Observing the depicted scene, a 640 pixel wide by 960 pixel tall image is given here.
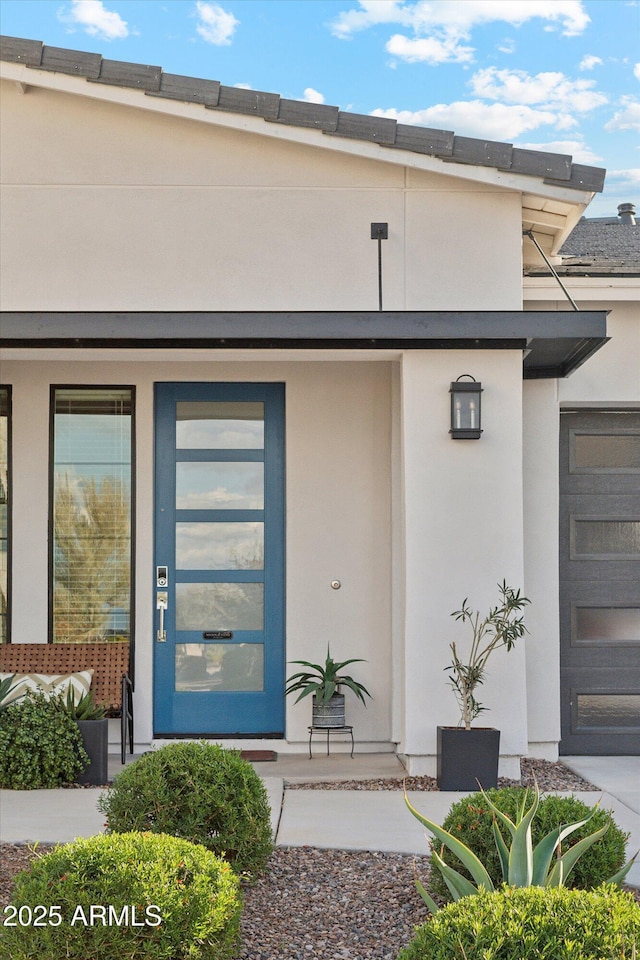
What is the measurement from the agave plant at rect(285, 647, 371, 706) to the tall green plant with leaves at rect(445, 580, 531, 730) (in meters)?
1.07

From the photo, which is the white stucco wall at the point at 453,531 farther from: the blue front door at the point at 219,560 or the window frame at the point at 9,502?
the window frame at the point at 9,502

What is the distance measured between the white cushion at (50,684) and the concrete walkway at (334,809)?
603 mm

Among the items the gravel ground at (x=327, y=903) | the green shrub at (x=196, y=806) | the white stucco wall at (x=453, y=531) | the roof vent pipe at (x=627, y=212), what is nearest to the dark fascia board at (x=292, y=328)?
the white stucco wall at (x=453, y=531)

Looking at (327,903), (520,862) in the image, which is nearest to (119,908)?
(520,862)

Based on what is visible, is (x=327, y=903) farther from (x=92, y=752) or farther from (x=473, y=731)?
(x=92, y=752)

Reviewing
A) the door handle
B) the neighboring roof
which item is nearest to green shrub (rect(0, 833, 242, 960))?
A: the door handle

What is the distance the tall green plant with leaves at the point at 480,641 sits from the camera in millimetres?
6508

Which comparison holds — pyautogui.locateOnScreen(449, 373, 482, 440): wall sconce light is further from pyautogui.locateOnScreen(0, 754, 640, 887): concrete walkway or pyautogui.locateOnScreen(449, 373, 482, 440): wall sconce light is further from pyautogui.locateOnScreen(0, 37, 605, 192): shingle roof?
pyautogui.locateOnScreen(0, 754, 640, 887): concrete walkway

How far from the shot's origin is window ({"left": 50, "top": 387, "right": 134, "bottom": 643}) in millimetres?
7918

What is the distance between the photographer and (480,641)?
6797mm

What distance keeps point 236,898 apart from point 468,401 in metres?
4.05

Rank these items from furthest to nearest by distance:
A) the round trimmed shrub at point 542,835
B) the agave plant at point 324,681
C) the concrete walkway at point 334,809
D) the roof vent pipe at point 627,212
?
the roof vent pipe at point 627,212 → the agave plant at point 324,681 → the concrete walkway at point 334,809 → the round trimmed shrub at point 542,835

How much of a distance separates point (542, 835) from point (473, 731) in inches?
101

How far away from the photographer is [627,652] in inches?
311
